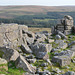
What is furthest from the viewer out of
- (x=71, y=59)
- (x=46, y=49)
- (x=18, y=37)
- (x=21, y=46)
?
(x=18, y=37)

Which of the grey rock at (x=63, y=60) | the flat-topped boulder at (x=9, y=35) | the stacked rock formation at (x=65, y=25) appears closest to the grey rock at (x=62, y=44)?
the grey rock at (x=63, y=60)

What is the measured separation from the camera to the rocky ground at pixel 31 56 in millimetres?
16219

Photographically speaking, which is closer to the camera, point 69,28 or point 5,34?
point 5,34

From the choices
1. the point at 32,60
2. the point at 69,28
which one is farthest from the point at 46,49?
the point at 69,28

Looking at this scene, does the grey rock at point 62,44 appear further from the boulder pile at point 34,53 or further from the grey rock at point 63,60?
the grey rock at point 63,60

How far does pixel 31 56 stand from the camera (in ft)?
67.1

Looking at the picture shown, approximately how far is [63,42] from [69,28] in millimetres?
7491

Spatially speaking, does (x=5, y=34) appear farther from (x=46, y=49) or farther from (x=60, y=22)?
(x=60, y=22)

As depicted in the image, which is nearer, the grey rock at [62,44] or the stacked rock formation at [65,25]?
the grey rock at [62,44]

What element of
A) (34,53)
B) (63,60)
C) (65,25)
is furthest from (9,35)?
(65,25)

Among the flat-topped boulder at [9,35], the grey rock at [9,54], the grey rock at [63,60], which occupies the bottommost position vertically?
the grey rock at [63,60]

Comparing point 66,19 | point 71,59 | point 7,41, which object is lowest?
point 71,59

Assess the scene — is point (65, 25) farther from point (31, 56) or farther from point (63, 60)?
point (63, 60)

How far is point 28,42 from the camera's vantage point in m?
25.3
